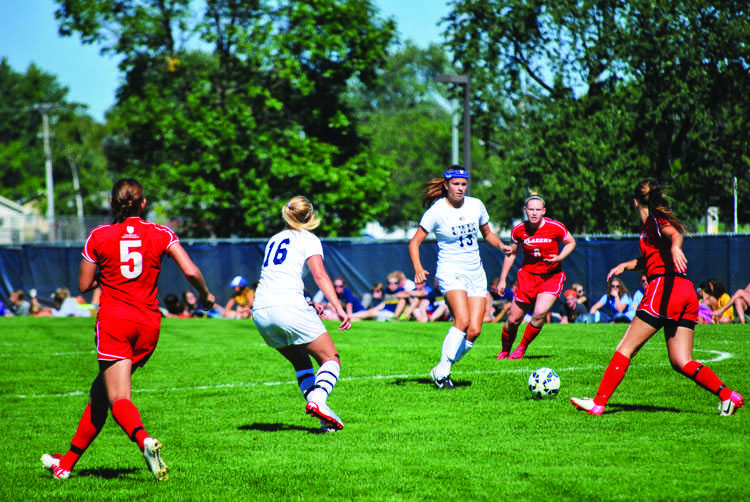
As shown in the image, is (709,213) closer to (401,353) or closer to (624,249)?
(624,249)

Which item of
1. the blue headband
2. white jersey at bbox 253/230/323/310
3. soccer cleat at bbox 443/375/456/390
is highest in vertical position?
the blue headband

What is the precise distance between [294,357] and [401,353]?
600cm

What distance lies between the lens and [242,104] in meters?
33.2

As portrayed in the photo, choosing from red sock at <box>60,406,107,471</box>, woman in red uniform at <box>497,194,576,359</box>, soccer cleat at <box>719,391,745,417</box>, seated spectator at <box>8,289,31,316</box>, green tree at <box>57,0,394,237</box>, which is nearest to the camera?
red sock at <box>60,406,107,471</box>

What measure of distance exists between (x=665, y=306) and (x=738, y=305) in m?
12.3

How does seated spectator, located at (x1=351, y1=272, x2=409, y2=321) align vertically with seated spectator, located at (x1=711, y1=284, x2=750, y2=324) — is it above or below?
below

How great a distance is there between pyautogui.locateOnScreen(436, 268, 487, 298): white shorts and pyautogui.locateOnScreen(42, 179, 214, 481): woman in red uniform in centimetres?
407

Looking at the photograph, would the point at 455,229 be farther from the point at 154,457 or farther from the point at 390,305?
the point at 390,305

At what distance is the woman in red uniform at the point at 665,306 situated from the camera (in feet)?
24.8

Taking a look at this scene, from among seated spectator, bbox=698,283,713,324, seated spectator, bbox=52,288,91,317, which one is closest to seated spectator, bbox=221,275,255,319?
seated spectator, bbox=52,288,91,317

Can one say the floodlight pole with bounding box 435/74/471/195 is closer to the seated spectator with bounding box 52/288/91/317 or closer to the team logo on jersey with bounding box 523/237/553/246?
the team logo on jersey with bounding box 523/237/553/246

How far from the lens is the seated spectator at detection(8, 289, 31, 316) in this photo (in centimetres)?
2697

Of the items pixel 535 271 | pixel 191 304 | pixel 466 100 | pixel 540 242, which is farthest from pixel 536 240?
pixel 191 304

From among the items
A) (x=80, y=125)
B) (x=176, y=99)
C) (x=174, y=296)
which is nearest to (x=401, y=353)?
(x=174, y=296)
